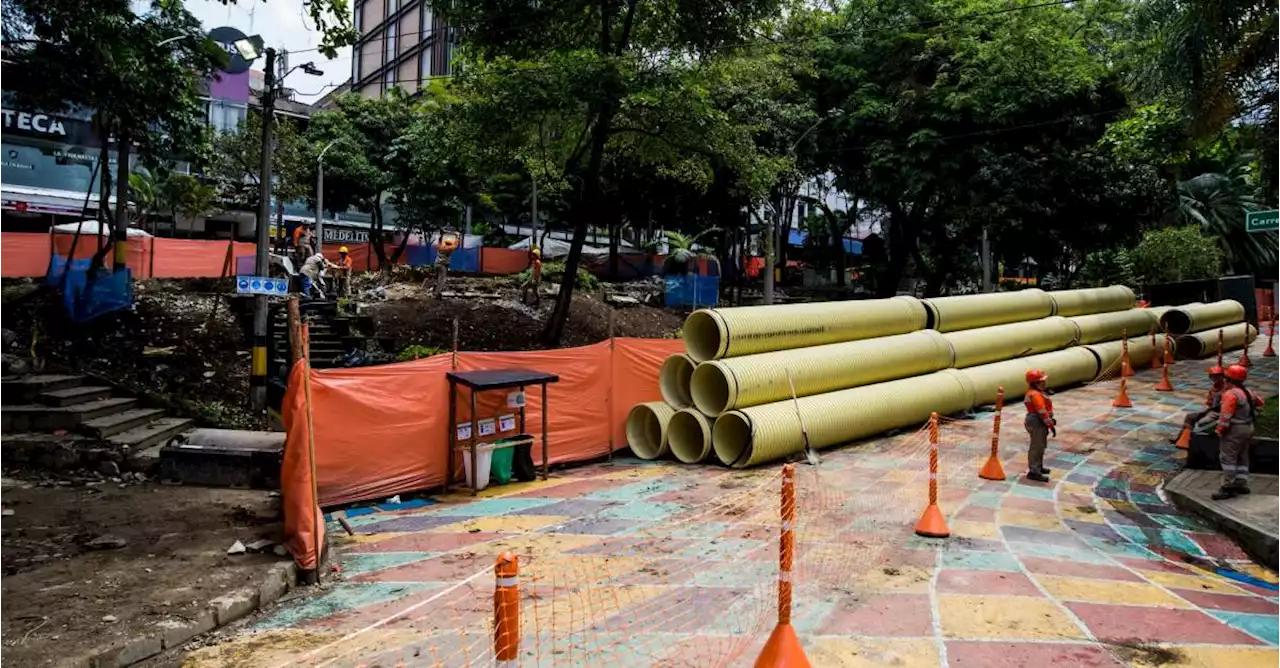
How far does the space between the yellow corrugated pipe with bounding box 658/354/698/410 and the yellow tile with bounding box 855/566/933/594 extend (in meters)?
5.28

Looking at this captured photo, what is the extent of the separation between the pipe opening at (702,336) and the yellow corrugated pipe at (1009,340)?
17.8 feet

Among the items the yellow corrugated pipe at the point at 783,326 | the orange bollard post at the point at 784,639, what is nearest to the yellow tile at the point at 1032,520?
the yellow corrugated pipe at the point at 783,326

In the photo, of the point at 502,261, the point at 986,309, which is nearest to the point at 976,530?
the point at 986,309

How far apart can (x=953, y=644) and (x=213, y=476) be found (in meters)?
8.08

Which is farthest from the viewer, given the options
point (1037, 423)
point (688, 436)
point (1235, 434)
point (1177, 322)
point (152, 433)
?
point (1177, 322)

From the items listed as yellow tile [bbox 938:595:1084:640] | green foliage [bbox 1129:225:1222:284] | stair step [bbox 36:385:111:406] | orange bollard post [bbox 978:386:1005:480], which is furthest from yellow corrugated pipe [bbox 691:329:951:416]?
green foliage [bbox 1129:225:1222:284]

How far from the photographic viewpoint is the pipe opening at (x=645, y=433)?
1184 centimetres

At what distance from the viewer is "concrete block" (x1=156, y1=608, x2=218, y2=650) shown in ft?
16.4

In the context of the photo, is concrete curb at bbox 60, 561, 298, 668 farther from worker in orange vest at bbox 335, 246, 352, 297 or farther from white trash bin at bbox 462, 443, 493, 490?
worker in orange vest at bbox 335, 246, 352, 297

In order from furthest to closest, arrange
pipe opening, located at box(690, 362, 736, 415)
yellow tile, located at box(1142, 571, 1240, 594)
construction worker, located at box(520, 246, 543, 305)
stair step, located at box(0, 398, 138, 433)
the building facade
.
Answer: the building facade → construction worker, located at box(520, 246, 543, 305) → pipe opening, located at box(690, 362, 736, 415) → stair step, located at box(0, 398, 138, 433) → yellow tile, located at box(1142, 571, 1240, 594)

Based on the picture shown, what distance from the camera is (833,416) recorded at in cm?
1180

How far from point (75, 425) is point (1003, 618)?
37.4 ft

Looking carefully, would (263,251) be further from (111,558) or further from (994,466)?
(994,466)

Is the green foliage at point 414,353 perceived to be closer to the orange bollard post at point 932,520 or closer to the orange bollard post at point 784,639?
the orange bollard post at point 932,520
